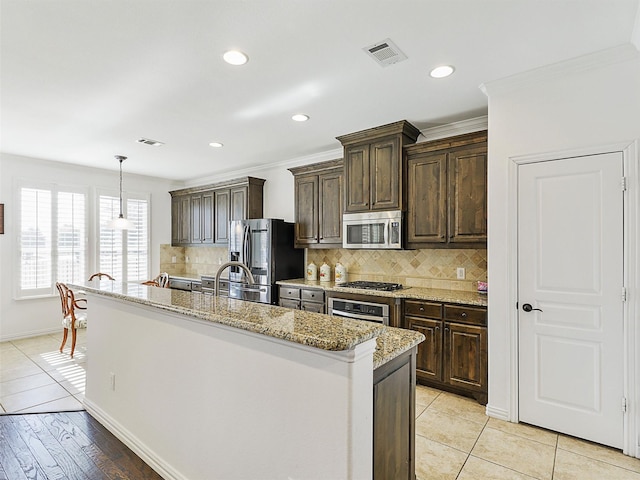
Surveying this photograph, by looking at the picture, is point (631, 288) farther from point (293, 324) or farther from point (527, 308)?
point (293, 324)

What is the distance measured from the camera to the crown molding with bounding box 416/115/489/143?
3.56 m

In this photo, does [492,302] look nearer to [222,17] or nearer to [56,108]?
[222,17]

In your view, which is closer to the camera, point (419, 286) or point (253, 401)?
point (253, 401)

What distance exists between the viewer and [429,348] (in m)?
3.34

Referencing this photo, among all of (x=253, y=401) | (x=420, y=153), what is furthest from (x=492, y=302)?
(x=253, y=401)

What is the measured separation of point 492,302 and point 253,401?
2141 millimetres

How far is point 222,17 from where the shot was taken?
1.99 metres

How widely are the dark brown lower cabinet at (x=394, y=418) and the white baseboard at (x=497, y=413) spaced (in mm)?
1499

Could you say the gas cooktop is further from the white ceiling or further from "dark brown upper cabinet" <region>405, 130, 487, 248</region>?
the white ceiling

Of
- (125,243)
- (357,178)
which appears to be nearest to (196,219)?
(125,243)

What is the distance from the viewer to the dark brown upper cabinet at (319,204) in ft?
14.5

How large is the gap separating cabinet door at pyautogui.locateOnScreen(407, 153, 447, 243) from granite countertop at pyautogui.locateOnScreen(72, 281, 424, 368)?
1.93 meters

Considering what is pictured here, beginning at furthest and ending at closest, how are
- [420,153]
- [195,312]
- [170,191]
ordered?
1. [170,191]
2. [420,153]
3. [195,312]

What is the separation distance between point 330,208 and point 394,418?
317 cm
